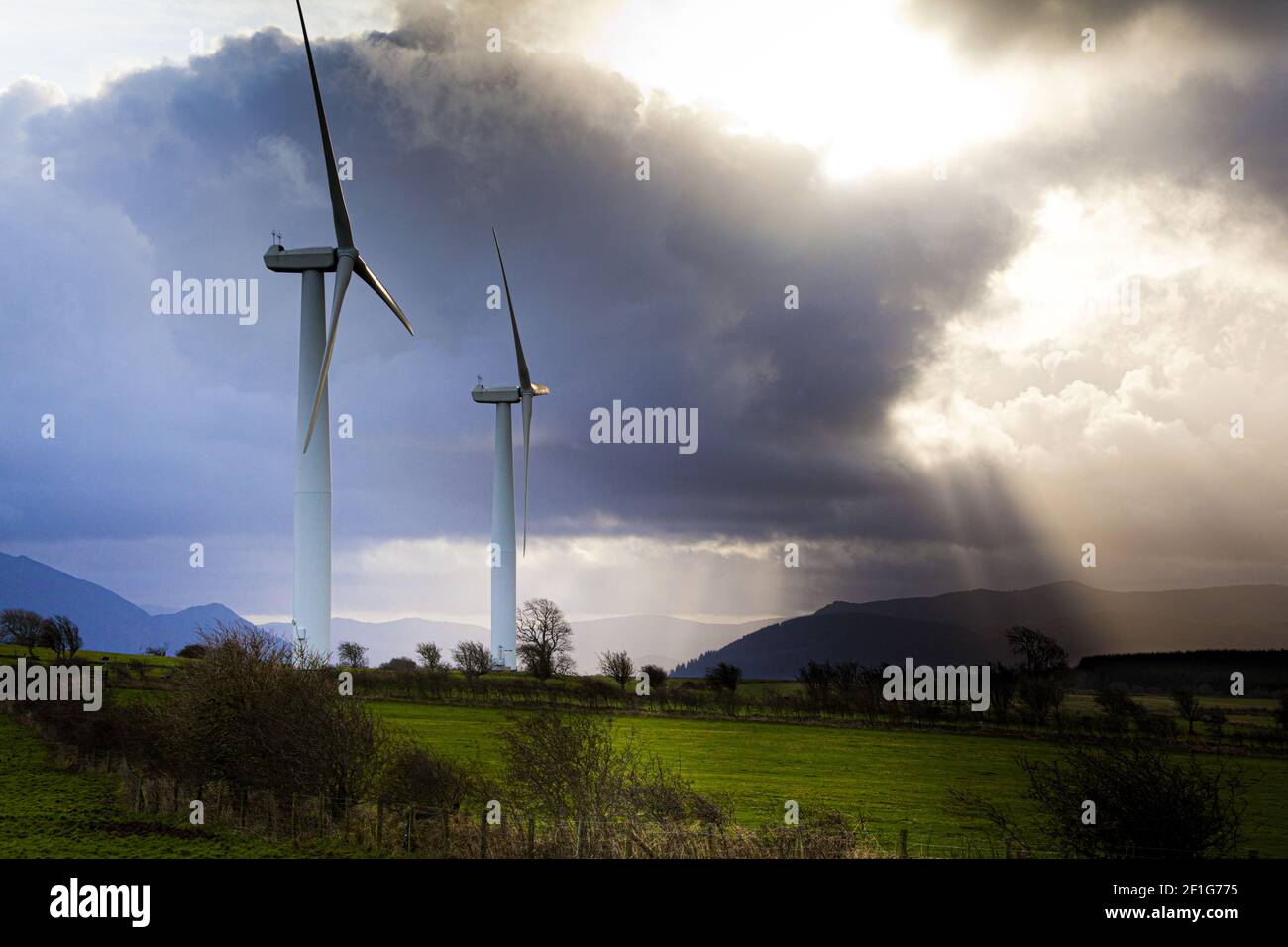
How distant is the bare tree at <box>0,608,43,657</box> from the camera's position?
139 meters

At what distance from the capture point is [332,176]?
6134 centimetres

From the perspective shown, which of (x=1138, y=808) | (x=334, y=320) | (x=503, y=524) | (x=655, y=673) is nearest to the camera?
(x=1138, y=808)

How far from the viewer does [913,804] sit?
161 feet

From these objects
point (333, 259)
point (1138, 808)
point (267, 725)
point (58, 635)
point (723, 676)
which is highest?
point (333, 259)

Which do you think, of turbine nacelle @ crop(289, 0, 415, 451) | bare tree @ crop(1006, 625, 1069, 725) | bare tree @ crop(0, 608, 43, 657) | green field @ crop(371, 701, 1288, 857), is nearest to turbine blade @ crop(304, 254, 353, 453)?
turbine nacelle @ crop(289, 0, 415, 451)

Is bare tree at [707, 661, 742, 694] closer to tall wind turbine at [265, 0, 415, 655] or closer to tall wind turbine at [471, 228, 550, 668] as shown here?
tall wind turbine at [471, 228, 550, 668]

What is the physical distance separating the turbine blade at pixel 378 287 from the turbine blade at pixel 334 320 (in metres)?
1.59

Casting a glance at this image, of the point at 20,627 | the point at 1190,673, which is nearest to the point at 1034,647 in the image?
the point at 1190,673

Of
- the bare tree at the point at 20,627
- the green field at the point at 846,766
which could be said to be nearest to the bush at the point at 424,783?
the green field at the point at 846,766

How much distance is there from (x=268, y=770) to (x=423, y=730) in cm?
4302

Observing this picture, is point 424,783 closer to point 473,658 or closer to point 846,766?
point 846,766

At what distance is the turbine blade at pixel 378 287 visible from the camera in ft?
222

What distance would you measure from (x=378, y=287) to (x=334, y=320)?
41.1ft
